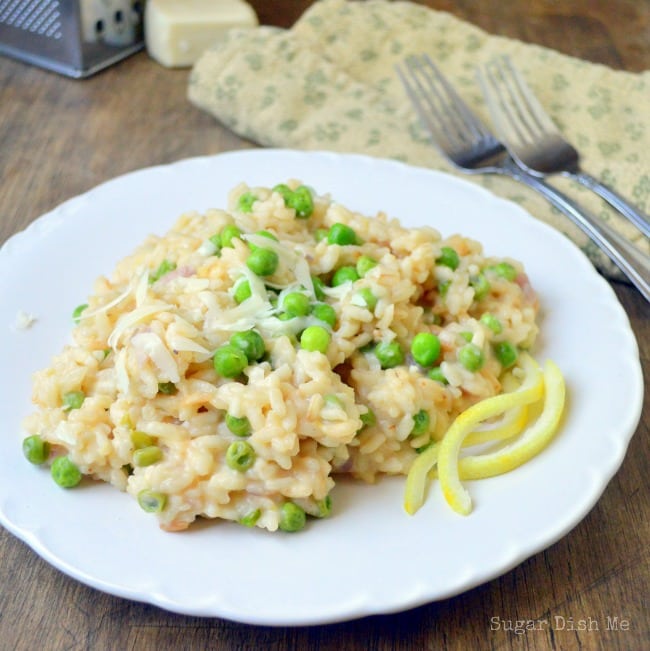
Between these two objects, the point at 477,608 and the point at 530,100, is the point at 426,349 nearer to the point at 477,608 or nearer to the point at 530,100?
the point at 477,608

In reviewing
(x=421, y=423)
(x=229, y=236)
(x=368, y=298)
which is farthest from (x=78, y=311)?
(x=421, y=423)

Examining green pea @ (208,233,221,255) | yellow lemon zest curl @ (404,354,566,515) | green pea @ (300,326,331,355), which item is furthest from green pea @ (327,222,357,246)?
yellow lemon zest curl @ (404,354,566,515)

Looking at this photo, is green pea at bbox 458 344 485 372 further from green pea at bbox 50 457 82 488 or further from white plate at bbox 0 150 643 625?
green pea at bbox 50 457 82 488

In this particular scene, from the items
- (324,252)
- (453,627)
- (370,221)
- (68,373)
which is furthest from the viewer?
(370,221)

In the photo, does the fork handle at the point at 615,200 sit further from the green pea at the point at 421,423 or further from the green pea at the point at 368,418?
the green pea at the point at 368,418

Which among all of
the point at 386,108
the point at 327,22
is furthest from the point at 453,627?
the point at 327,22

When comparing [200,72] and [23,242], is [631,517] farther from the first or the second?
[200,72]

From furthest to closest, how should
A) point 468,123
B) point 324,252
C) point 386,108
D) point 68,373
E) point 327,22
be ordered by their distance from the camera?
point 327,22, point 386,108, point 468,123, point 324,252, point 68,373

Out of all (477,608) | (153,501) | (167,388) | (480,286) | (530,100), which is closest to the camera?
(153,501)
